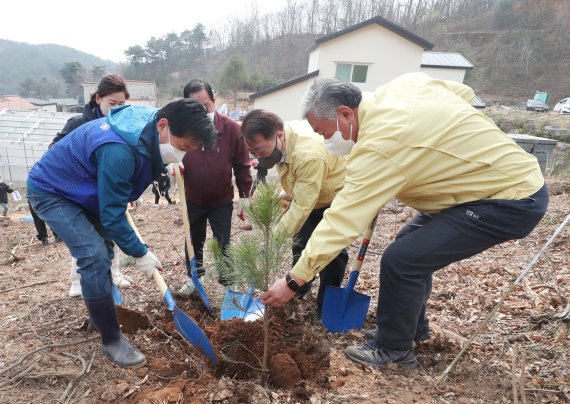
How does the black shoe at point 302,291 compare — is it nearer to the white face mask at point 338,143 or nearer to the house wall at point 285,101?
the white face mask at point 338,143

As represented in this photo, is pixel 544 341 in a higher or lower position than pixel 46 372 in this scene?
higher

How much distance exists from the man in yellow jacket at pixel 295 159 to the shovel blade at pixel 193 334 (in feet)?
2.43

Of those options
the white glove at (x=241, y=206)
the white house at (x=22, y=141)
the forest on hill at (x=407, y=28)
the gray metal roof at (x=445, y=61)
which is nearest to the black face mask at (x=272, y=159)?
the white glove at (x=241, y=206)

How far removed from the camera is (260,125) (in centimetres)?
222

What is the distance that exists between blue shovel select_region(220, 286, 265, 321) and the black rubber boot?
1.80 ft

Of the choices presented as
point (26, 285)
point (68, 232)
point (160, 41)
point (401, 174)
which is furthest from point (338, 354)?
point (160, 41)

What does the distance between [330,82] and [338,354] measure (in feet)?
5.04

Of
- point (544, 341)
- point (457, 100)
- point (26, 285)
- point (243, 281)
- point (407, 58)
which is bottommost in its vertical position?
point (26, 285)

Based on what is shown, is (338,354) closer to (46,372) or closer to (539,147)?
(46,372)

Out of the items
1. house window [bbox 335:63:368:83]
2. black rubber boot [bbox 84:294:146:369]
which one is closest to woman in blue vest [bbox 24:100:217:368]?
black rubber boot [bbox 84:294:146:369]

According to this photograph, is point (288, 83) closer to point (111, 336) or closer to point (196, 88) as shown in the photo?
point (196, 88)

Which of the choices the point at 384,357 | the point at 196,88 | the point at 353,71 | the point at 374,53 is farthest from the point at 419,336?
the point at 374,53

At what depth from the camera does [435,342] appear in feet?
7.37

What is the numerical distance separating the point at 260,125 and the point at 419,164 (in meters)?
0.98
